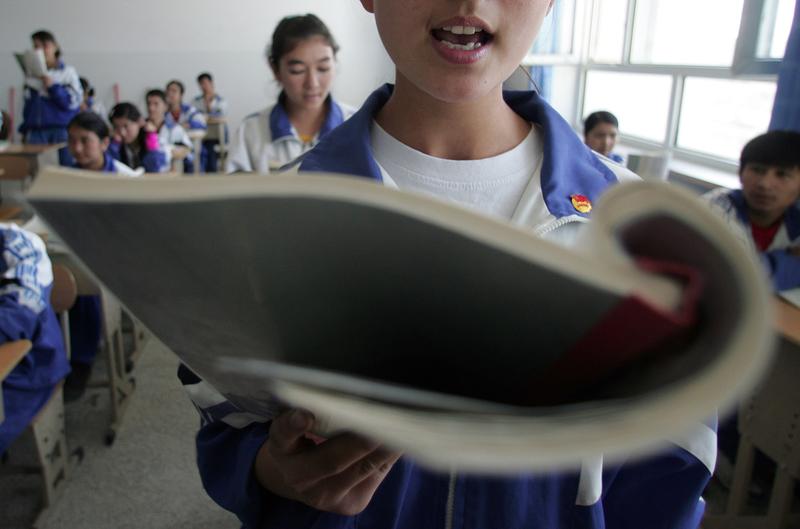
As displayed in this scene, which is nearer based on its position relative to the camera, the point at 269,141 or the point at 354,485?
the point at 354,485

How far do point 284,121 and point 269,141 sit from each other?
0.37 ft

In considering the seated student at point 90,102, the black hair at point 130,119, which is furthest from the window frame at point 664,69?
the seated student at point 90,102

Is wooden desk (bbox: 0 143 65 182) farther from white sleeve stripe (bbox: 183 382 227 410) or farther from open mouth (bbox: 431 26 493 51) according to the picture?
open mouth (bbox: 431 26 493 51)

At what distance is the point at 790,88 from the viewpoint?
2803 mm

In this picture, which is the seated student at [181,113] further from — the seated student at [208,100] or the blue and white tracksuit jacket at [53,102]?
the blue and white tracksuit jacket at [53,102]

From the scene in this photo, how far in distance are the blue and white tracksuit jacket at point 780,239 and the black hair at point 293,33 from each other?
5.73 feet

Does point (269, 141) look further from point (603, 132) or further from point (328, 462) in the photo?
point (328, 462)

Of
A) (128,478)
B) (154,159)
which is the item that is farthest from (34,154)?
(128,478)

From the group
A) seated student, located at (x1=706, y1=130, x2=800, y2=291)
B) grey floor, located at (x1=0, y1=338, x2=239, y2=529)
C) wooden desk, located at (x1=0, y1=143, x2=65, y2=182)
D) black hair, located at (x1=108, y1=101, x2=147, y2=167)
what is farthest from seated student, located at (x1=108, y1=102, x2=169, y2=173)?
seated student, located at (x1=706, y1=130, x2=800, y2=291)

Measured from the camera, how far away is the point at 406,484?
679 mm

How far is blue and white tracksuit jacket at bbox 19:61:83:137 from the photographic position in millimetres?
6203

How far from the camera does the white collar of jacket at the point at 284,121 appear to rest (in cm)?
261

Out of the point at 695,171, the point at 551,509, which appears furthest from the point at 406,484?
the point at 695,171

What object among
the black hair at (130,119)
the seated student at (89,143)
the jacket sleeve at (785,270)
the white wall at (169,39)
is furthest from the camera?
the white wall at (169,39)
